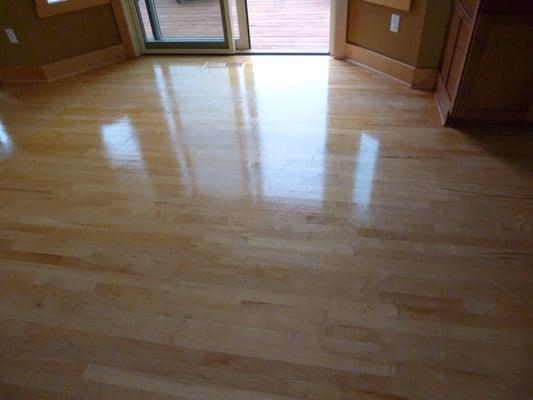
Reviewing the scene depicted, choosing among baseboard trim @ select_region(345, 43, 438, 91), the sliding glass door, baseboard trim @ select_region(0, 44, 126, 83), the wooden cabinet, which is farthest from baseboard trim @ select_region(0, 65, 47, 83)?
the wooden cabinet

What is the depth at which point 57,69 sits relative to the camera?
3.47 meters

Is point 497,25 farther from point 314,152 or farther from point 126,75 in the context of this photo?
point 126,75

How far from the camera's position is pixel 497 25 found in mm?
2039

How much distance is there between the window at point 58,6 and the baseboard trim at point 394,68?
2.35 meters

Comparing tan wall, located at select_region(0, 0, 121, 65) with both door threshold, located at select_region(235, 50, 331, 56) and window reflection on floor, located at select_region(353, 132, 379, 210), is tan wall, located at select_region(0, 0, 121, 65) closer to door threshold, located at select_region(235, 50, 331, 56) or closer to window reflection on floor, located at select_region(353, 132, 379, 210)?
door threshold, located at select_region(235, 50, 331, 56)

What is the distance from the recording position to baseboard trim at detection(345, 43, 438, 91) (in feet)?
9.59

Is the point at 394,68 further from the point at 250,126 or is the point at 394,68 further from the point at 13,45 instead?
the point at 13,45

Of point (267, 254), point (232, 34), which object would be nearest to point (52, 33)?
point (232, 34)

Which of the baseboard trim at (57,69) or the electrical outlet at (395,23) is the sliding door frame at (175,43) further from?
the electrical outlet at (395,23)

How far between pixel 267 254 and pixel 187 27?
299 centimetres

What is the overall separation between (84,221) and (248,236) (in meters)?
0.87

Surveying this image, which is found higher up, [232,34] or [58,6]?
[58,6]

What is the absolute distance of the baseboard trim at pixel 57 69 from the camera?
3.42 meters

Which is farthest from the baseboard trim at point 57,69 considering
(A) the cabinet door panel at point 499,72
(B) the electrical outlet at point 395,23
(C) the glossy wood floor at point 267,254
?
(A) the cabinet door panel at point 499,72
